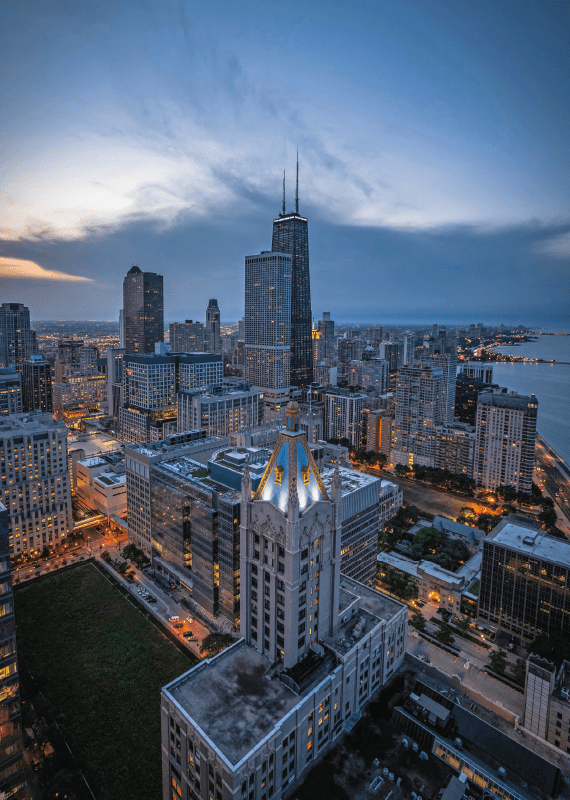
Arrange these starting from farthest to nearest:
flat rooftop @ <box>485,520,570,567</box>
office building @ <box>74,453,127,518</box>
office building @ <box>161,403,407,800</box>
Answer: office building @ <box>74,453,127,518</box> → flat rooftop @ <box>485,520,570,567</box> → office building @ <box>161,403,407,800</box>

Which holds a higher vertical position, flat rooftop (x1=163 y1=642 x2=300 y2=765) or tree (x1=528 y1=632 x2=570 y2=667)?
flat rooftop (x1=163 y1=642 x2=300 y2=765)

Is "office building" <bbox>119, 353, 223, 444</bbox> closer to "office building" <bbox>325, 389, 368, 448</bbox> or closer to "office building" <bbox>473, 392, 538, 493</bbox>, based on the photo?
"office building" <bbox>325, 389, 368, 448</bbox>

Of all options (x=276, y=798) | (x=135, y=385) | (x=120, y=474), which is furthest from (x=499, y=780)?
(x=135, y=385)

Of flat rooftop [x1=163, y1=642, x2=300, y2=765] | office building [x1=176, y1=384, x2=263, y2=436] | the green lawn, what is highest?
office building [x1=176, y1=384, x2=263, y2=436]

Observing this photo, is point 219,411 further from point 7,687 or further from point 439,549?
point 7,687

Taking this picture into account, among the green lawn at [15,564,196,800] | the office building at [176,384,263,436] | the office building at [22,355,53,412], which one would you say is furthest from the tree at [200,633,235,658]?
the office building at [22,355,53,412]

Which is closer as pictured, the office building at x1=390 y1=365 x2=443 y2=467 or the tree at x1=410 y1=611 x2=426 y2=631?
the tree at x1=410 y1=611 x2=426 y2=631
